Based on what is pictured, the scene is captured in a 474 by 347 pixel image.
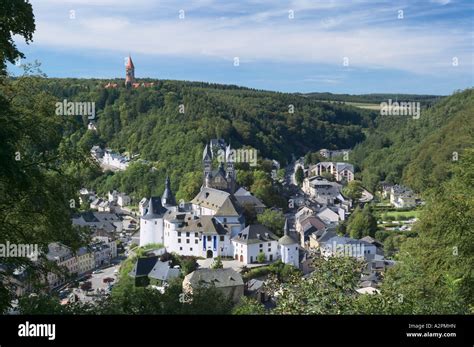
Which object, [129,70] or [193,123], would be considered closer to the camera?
[129,70]

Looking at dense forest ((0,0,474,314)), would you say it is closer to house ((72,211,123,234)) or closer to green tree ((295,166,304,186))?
house ((72,211,123,234))

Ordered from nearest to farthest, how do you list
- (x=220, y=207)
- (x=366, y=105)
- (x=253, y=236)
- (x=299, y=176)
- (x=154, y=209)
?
1. (x=253, y=236)
2. (x=154, y=209)
3. (x=220, y=207)
4. (x=299, y=176)
5. (x=366, y=105)

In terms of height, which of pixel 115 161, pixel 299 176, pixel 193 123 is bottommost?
pixel 299 176

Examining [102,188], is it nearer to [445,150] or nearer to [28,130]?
[445,150]

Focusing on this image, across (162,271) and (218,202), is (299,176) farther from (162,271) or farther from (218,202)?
(162,271)

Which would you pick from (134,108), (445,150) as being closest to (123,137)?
(134,108)

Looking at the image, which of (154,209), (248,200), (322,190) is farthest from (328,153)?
(154,209)

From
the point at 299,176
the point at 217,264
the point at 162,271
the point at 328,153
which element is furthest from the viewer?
the point at 328,153
